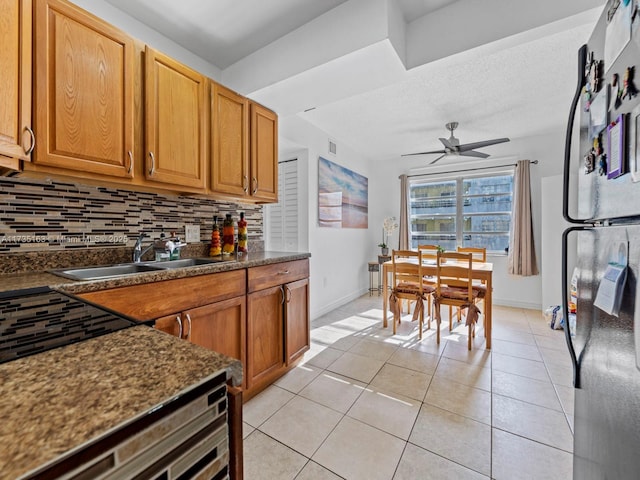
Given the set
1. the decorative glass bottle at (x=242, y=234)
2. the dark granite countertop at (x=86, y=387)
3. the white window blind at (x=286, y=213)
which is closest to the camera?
the dark granite countertop at (x=86, y=387)

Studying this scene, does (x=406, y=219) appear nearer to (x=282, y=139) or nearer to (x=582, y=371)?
(x=282, y=139)

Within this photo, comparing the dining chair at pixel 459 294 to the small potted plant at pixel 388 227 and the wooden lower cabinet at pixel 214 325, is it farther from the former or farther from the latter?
the small potted plant at pixel 388 227

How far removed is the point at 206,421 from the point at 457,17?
233 centimetres

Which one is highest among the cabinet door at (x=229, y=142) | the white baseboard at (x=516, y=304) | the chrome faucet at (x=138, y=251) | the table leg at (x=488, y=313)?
the cabinet door at (x=229, y=142)

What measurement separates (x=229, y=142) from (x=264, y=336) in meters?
1.41

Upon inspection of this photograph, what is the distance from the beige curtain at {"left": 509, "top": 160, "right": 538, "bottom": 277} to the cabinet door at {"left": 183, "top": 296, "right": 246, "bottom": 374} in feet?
13.0

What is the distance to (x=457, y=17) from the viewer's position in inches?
67.7

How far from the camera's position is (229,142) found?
2.04 metres

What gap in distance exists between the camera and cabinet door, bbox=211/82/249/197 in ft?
6.35

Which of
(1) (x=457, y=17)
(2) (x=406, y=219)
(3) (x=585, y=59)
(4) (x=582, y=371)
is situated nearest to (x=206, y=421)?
(4) (x=582, y=371)

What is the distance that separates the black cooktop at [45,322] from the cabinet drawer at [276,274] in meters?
0.97

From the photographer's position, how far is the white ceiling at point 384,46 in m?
1.62

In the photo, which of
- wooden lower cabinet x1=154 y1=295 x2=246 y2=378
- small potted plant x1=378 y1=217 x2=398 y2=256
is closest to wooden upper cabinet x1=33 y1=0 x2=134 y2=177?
wooden lower cabinet x1=154 y1=295 x2=246 y2=378

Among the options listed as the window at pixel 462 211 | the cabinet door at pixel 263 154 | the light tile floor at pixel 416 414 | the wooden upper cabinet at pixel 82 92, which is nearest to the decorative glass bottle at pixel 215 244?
the cabinet door at pixel 263 154
